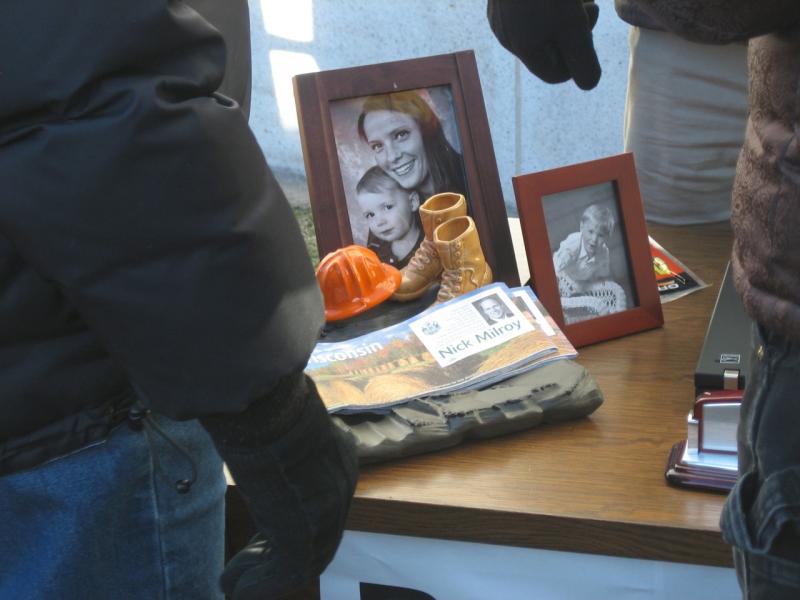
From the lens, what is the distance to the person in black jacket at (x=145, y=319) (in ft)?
2.07

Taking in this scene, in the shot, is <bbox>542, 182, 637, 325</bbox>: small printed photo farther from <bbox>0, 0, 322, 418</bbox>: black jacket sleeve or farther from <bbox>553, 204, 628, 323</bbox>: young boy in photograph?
<bbox>0, 0, 322, 418</bbox>: black jacket sleeve

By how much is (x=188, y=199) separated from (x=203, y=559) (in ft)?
1.20

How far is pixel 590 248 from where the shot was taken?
136 cm

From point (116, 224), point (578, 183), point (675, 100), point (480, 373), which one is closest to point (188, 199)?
point (116, 224)

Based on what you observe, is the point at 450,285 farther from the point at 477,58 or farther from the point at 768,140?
the point at 477,58

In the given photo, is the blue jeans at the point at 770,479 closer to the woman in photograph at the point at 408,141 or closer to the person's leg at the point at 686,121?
the woman in photograph at the point at 408,141

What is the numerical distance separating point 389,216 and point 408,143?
109 mm

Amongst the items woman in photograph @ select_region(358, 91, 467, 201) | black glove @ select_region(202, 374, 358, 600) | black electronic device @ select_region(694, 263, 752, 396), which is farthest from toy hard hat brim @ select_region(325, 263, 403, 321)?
black glove @ select_region(202, 374, 358, 600)

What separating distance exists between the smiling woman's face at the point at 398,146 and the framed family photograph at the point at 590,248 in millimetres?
175

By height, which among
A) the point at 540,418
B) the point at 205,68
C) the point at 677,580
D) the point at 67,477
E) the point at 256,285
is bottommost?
the point at 677,580

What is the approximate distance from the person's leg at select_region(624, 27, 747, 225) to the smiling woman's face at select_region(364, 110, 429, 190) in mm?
570

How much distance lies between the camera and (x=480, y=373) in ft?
3.86

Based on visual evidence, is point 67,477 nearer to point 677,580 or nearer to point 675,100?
point 677,580

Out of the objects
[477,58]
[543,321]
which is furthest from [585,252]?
[477,58]
